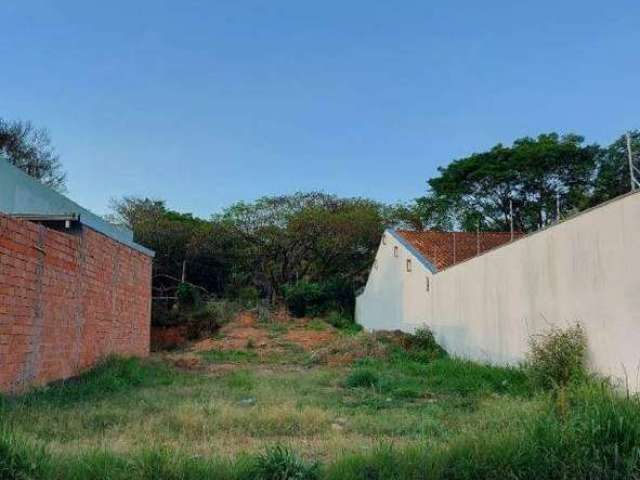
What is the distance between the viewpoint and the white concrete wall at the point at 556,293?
6.09 metres

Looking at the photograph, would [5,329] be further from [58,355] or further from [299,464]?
[299,464]

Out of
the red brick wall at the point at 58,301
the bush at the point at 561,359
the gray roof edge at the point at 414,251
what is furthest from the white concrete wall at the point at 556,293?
the red brick wall at the point at 58,301

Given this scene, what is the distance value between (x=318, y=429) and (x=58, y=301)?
4.59 metres

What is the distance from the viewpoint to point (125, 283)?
11.6 metres

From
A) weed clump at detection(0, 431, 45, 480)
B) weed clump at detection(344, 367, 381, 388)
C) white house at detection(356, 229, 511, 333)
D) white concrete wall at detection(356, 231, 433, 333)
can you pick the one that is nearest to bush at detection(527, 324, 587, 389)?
weed clump at detection(344, 367, 381, 388)

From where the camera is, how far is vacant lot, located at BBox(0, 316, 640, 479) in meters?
3.77

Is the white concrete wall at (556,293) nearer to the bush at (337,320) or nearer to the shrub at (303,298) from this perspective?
the bush at (337,320)

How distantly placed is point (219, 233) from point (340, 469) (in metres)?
22.7

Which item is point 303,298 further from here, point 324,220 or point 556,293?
point 556,293

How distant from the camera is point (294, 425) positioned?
5715mm

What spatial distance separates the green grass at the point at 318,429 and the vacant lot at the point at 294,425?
0.01 meters

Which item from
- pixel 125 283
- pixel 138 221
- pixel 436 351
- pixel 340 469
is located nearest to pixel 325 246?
pixel 138 221

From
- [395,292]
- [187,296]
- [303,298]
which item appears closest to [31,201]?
[395,292]

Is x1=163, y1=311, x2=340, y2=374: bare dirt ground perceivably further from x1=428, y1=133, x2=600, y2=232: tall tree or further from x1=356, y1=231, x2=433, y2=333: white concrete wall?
x1=428, y1=133, x2=600, y2=232: tall tree
